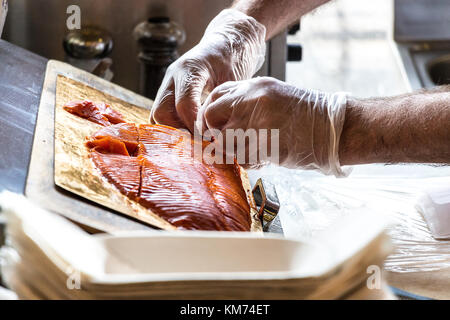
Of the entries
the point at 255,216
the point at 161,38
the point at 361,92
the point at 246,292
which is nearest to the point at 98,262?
the point at 246,292

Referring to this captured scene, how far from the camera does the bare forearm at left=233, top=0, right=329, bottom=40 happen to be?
2.31 meters

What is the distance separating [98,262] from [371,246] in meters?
0.41

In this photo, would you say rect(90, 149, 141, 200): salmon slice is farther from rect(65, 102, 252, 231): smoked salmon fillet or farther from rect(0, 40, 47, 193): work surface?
rect(0, 40, 47, 193): work surface

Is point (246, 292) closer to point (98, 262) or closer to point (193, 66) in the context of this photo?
point (98, 262)

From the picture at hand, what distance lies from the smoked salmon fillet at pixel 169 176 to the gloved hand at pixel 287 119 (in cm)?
13

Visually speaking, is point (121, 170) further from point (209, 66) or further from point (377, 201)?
point (377, 201)

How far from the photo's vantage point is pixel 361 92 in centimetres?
459

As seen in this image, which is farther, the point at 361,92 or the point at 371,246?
the point at 361,92

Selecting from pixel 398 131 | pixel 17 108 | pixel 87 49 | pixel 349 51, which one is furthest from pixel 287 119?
pixel 349 51

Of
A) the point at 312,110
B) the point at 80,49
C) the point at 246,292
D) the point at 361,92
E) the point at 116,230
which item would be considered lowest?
the point at 246,292

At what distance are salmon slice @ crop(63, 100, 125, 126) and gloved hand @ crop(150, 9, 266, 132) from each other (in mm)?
137

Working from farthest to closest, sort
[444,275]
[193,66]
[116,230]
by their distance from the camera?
[193,66] < [444,275] < [116,230]

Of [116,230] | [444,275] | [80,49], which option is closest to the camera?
[116,230]

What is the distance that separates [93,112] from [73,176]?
0.49 m
